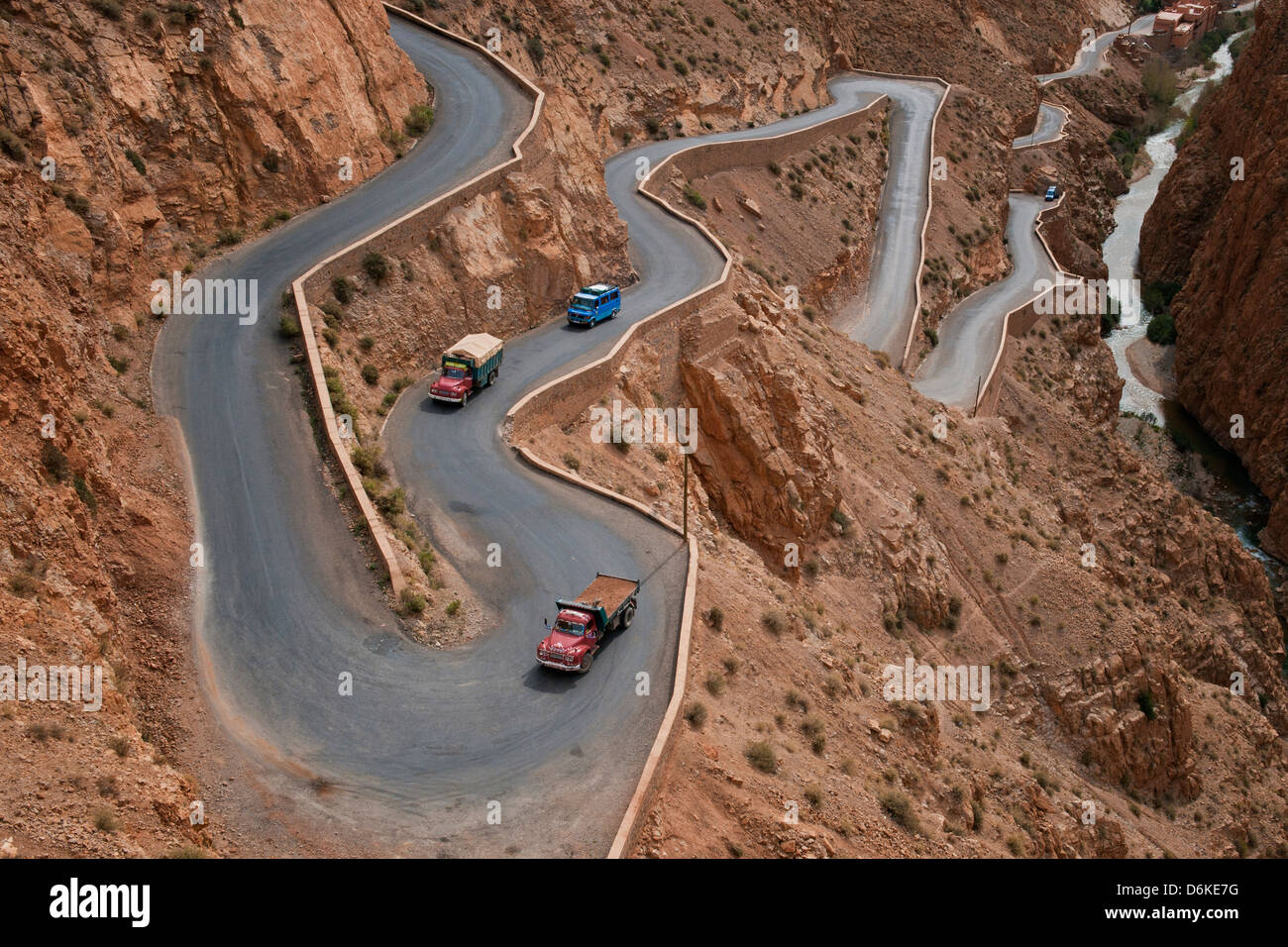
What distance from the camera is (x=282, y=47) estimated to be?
28.8 m

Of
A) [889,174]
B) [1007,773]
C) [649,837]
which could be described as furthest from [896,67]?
[649,837]

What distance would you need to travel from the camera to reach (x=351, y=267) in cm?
2705

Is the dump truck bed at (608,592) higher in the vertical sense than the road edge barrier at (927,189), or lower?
higher

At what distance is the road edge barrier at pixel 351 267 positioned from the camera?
20.4 metres

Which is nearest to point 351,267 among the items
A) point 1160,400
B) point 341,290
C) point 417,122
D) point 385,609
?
point 341,290

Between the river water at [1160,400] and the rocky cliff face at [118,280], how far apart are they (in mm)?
43088

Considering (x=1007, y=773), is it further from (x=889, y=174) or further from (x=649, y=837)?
(x=889, y=174)

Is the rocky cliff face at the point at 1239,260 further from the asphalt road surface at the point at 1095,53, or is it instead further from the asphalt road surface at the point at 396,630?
the asphalt road surface at the point at 396,630

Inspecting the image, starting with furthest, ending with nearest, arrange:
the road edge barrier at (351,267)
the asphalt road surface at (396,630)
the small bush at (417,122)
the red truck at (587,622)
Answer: the small bush at (417,122) → the road edge barrier at (351,267) → the red truck at (587,622) → the asphalt road surface at (396,630)

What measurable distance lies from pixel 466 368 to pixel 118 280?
7.57 m

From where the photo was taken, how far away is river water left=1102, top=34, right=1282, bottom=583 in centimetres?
5551

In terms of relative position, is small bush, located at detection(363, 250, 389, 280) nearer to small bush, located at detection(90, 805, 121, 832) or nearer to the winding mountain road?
the winding mountain road

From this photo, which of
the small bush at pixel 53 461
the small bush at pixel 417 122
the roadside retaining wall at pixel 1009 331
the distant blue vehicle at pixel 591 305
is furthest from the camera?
the roadside retaining wall at pixel 1009 331

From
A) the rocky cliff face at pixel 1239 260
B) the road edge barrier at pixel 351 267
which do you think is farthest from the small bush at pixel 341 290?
the rocky cliff face at pixel 1239 260
